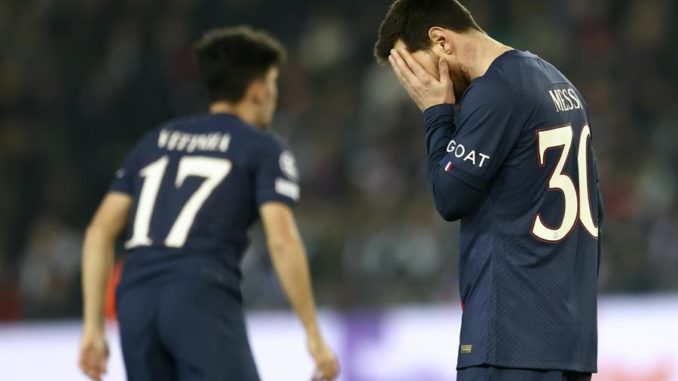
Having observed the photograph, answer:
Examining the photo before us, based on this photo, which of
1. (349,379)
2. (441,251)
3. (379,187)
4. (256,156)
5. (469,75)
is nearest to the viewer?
(469,75)

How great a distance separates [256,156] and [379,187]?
6070mm

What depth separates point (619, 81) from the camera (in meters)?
10.6

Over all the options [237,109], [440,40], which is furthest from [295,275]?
[440,40]

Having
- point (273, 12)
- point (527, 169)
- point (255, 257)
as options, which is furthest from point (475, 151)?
point (273, 12)

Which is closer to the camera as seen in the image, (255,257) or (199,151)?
(199,151)

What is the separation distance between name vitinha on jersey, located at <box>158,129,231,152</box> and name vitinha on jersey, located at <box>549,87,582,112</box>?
1.58 m

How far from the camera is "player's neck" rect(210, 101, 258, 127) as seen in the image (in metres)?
5.20

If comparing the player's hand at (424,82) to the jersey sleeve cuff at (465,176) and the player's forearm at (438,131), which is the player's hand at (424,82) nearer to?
the player's forearm at (438,131)

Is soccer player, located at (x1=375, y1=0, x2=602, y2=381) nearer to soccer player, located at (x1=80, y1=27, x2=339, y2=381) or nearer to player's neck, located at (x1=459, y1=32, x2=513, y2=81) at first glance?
player's neck, located at (x1=459, y1=32, x2=513, y2=81)

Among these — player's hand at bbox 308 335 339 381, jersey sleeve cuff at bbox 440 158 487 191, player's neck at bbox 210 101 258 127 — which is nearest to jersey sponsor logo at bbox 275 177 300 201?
player's neck at bbox 210 101 258 127

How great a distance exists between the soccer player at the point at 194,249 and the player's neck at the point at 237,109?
0.11 ft

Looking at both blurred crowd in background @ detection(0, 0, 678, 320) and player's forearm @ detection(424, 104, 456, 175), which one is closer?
player's forearm @ detection(424, 104, 456, 175)

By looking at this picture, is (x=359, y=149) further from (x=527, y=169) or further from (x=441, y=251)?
(x=527, y=169)

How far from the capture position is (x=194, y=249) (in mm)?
4762
